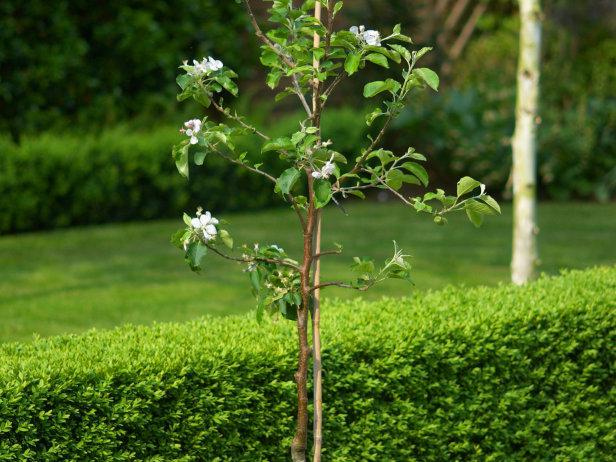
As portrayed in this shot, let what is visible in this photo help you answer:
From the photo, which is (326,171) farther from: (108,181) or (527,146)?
(108,181)

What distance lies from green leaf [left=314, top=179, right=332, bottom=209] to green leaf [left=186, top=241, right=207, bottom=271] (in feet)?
1.32

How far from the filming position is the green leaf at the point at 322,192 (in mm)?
3371

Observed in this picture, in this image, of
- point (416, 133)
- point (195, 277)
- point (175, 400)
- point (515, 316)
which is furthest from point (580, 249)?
point (175, 400)

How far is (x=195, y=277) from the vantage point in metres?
8.60

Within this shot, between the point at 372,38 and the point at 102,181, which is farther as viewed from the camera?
the point at 102,181

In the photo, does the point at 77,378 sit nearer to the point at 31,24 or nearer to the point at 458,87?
the point at 31,24

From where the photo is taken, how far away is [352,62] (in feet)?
11.2

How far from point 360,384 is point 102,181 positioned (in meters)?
7.64

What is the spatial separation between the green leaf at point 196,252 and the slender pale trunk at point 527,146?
135 inches

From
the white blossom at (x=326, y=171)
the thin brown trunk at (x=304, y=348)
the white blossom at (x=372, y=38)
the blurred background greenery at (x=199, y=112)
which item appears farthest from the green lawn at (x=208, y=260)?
the white blossom at (x=372, y=38)

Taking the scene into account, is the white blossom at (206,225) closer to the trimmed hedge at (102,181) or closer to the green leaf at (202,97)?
the green leaf at (202,97)

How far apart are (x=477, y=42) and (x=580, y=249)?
7360 millimetres

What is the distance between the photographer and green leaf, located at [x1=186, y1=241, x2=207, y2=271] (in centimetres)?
344

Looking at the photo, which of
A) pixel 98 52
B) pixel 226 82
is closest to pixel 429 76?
pixel 226 82
